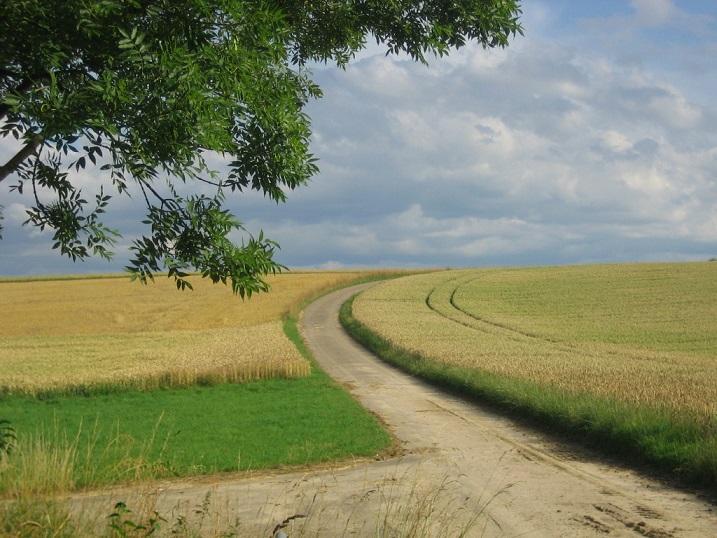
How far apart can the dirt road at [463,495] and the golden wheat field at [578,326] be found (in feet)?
9.02

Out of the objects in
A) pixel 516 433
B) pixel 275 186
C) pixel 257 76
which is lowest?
pixel 516 433

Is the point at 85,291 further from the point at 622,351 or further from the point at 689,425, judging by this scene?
the point at 689,425

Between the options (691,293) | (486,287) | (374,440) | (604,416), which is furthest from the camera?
(486,287)

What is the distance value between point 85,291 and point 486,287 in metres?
34.4

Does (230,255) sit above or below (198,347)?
above

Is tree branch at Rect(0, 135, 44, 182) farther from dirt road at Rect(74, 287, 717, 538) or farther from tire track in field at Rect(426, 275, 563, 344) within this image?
tire track in field at Rect(426, 275, 563, 344)

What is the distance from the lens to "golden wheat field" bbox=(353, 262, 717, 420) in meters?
19.2

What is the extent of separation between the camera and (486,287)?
62125 mm

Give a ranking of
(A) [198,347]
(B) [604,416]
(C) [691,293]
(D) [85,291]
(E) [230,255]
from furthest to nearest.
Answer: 1. (D) [85,291]
2. (C) [691,293]
3. (A) [198,347]
4. (B) [604,416]
5. (E) [230,255]

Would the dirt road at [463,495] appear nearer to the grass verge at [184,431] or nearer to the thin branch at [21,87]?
the grass verge at [184,431]

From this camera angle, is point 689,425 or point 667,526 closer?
point 667,526

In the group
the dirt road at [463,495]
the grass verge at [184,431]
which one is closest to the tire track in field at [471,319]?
the grass verge at [184,431]

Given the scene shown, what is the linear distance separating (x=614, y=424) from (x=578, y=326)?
26.1m

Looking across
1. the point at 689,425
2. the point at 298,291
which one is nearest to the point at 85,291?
the point at 298,291
